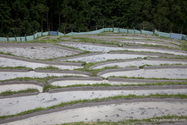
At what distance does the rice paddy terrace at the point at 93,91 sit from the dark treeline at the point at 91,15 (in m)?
22.9

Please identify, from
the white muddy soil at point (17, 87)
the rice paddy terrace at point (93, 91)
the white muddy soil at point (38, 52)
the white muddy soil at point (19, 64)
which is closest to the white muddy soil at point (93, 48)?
the white muddy soil at point (38, 52)

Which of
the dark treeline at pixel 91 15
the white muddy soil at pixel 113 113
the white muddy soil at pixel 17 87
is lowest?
the white muddy soil at pixel 113 113

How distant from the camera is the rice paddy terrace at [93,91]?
8438mm

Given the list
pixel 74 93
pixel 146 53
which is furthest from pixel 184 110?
pixel 146 53

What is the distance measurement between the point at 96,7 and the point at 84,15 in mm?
3283

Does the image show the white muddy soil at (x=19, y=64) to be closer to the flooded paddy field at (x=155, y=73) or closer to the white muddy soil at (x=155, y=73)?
the flooded paddy field at (x=155, y=73)

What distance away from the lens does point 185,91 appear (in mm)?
11273

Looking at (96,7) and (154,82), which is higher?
(96,7)

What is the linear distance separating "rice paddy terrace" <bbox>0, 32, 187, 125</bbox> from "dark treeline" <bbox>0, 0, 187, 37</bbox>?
903 inches

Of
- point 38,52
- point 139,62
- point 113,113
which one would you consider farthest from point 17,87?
point 139,62

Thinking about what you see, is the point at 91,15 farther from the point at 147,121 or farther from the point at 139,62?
the point at 147,121

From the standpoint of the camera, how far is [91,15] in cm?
4412

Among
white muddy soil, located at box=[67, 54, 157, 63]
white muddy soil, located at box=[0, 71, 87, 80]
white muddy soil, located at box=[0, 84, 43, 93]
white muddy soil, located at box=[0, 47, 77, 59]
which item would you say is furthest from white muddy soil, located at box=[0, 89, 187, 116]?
white muddy soil, located at box=[0, 47, 77, 59]

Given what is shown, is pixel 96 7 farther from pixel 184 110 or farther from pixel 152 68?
pixel 184 110
